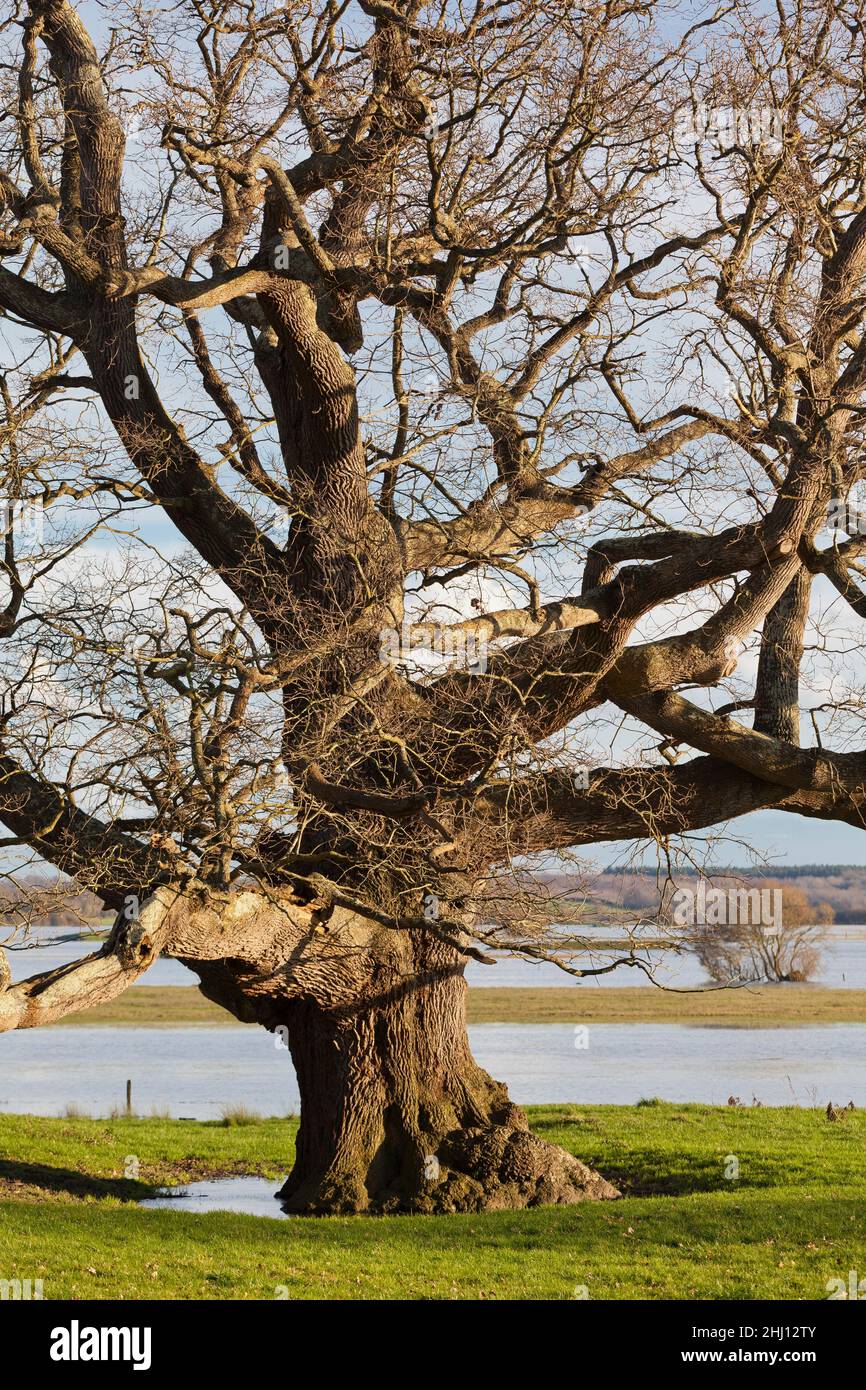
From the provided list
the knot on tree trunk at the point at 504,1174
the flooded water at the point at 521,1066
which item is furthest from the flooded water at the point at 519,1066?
the knot on tree trunk at the point at 504,1174

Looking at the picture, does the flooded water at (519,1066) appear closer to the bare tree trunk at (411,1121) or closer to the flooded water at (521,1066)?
the flooded water at (521,1066)

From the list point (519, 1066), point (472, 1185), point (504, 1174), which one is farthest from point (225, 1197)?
point (519, 1066)

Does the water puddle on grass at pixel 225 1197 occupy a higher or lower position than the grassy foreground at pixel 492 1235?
lower

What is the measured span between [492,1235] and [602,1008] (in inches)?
1670

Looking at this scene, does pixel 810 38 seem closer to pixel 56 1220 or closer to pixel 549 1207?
pixel 549 1207

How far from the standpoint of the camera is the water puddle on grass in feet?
40.6

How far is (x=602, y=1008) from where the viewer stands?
170 ft

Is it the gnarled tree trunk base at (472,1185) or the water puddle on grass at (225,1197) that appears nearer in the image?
the gnarled tree trunk base at (472,1185)

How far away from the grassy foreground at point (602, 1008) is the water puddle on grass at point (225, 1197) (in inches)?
1190

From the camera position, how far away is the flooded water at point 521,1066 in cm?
2489

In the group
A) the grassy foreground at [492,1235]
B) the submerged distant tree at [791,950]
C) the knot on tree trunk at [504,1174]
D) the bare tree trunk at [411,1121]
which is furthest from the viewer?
the submerged distant tree at [791,950]
